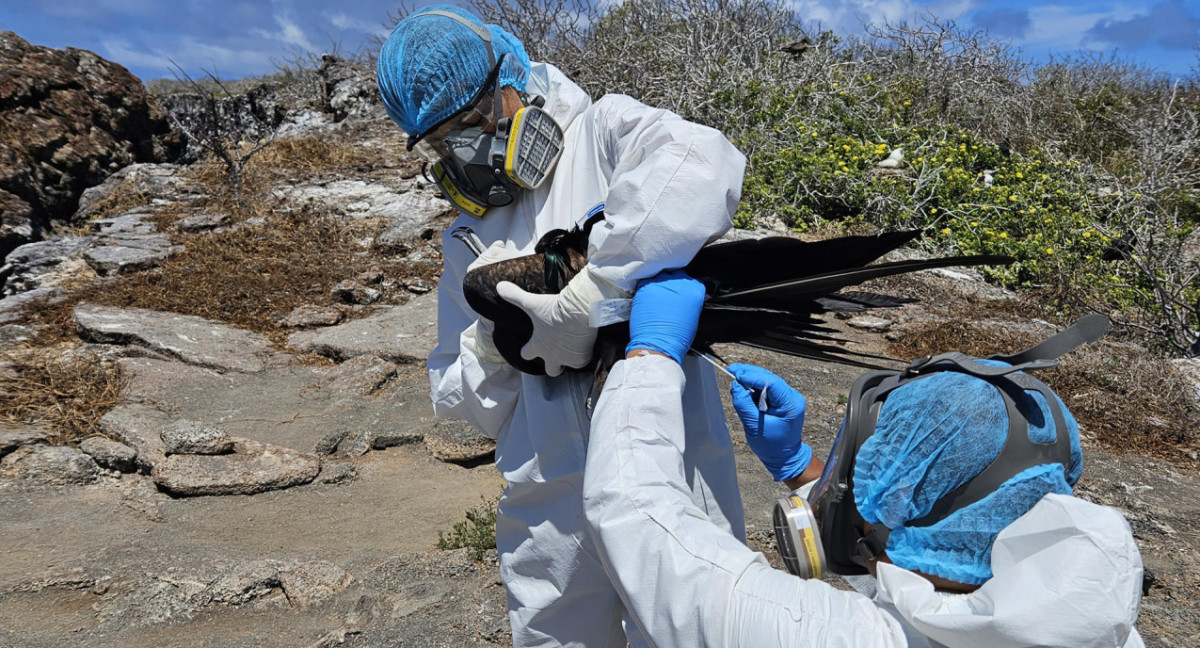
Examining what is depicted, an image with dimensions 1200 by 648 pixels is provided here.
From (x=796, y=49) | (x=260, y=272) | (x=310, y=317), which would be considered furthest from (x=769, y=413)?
(x=796, y=49)

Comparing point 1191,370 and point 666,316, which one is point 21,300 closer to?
point 666,316

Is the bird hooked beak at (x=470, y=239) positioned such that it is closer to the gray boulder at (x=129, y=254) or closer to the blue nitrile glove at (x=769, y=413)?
the blue nitrile glove at (x=769, y=413)

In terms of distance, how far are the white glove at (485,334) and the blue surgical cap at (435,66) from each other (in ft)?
1.07

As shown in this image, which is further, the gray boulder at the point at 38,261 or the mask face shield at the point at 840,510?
the gray boulder at the point at 38,261

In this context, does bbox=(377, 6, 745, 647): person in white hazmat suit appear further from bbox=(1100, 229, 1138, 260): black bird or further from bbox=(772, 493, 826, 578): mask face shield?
Answer: bbox=(1100, 229, 1138, 260): black bird

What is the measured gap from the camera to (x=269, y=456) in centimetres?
399

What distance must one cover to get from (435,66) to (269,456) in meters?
2.87

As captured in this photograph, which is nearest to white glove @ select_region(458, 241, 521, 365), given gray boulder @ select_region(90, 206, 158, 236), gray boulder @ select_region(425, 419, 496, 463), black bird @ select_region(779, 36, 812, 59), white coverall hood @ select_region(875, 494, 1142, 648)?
white coverall hood @ select_region(875, 494, 1142, 648)

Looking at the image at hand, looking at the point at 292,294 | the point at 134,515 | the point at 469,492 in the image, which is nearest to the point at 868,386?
the point at 469,492

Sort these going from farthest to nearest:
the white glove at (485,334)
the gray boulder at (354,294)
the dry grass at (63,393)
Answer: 1. the gray boulder at (354,294)
2. the dry grass at (63,393)
3. the white glove at (485,334)

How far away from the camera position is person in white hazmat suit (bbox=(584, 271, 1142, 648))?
816 mm

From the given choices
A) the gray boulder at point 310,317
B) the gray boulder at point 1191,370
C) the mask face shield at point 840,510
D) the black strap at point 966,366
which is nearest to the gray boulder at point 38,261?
the gray boulder at point 310,317

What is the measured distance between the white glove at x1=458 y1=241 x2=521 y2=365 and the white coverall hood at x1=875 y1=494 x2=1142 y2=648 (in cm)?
103

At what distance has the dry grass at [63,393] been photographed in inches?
164
